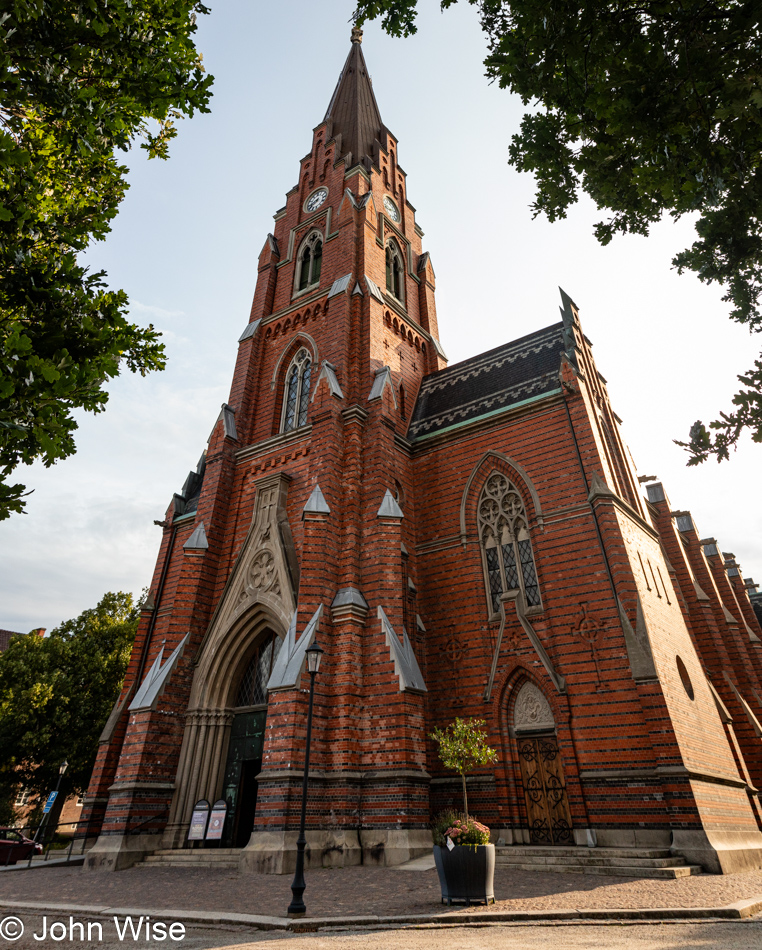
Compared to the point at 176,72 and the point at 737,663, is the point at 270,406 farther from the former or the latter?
the point at 737,663

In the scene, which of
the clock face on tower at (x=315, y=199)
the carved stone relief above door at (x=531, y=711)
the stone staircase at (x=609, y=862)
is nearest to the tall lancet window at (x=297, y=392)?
the clock face on tower at (x=315, y=199)

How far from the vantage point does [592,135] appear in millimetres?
5895

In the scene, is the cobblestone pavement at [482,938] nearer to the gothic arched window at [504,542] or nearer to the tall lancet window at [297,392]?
the gothic arched window at [504,542]

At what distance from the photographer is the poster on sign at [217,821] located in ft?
46.2

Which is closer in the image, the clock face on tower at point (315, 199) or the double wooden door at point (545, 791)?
the double wooden door at point (545, 791)

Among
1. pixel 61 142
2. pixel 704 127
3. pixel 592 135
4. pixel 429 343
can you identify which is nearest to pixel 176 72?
pixel 61 142

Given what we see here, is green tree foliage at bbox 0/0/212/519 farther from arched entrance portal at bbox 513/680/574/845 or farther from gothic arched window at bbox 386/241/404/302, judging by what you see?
gothic arched window at bbox 386/241/404/302

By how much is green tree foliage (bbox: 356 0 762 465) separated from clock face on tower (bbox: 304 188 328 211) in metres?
22.9

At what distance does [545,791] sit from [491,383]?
12.9 m

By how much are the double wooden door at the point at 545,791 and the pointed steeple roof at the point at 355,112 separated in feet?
84.9

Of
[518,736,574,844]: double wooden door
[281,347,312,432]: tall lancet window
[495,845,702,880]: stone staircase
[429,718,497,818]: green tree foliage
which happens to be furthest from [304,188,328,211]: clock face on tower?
[495,845,702,880]: stone staircase

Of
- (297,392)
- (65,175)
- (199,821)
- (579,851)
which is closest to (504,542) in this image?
(579,851)

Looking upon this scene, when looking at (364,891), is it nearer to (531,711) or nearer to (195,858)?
(195,858)

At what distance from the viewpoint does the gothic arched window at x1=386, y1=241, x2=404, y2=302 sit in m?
26.0
